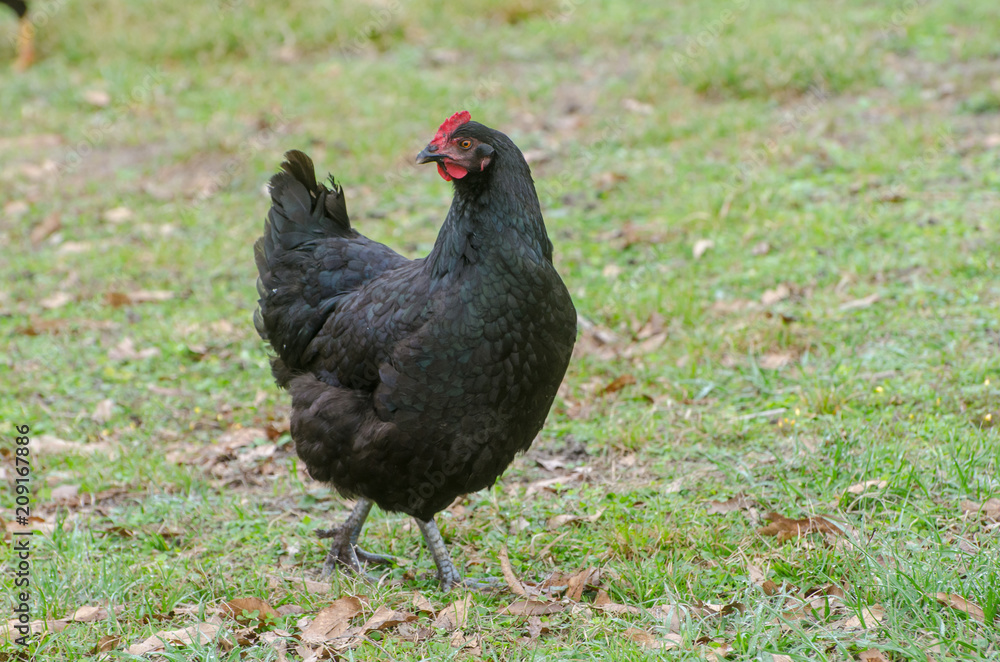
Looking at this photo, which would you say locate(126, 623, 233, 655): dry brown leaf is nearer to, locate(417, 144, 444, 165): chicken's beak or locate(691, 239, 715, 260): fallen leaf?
locate(417, 144, 444, 165): chicken's beak

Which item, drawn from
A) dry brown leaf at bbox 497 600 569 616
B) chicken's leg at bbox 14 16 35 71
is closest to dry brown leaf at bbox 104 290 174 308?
dry brown leaf at bbox 497 600 569 616

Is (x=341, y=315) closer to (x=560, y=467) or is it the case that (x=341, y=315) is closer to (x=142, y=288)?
(x=560, y=467)

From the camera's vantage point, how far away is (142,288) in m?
7.03

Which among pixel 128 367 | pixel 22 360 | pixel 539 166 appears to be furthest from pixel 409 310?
pixel 539 166

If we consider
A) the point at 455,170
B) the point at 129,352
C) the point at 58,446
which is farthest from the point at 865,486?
the point at 129,352

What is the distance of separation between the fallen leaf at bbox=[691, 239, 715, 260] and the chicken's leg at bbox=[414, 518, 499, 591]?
3.30 metres

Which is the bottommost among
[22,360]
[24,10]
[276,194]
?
[22,360]

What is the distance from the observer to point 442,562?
13.0 feet

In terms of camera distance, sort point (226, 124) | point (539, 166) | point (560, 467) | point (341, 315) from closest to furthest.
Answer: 1. point (341, 315)
2. point (560, 467)
3. point (539, 166)
4. point (226, 124)

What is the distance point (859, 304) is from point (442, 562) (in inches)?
122

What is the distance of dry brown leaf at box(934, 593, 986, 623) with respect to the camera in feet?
9.87

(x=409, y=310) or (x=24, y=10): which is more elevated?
(x=24, y=10)

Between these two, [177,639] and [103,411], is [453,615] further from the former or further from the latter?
[103,411]

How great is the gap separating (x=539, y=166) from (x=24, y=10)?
23.1 feet
